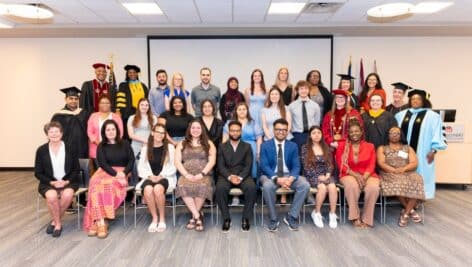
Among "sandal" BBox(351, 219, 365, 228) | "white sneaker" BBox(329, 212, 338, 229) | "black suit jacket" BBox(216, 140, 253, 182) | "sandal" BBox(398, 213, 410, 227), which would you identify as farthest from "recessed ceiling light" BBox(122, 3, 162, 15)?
"sandal" BBox(398, 213, 410, 227)

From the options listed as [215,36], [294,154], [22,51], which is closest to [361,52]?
[215,36]

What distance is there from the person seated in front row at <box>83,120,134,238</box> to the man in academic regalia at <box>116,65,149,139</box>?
47.1 inches

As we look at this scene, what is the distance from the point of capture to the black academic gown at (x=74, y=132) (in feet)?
15.1

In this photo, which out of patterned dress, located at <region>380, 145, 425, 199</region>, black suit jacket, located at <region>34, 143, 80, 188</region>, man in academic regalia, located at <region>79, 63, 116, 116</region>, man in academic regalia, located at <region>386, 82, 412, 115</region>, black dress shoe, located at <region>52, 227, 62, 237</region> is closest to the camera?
black dress shoe, located at <region>52, 227, 62, 237</region>

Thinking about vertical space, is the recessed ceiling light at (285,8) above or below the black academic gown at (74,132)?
above

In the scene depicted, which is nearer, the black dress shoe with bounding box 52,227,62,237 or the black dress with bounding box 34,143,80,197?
the black dress shoe with bounding box 52,227,62,237

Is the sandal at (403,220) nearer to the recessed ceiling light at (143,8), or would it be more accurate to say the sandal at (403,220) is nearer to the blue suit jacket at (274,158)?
the blue suit jacket at (274,158)

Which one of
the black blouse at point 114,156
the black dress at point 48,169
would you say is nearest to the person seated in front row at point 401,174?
the black blouse at point 114,156

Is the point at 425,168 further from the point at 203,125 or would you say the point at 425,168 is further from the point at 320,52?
the point at 320,52

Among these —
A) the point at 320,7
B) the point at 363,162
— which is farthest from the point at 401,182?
Result: the point at 320,7

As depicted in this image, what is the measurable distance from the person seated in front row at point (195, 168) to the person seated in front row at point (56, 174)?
1.19 m

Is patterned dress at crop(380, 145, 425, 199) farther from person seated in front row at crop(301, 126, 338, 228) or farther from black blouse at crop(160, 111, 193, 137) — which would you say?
black blouse at crop(160, 111, 193, 137)

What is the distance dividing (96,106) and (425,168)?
4795mm

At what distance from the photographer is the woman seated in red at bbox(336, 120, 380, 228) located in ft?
13.2
